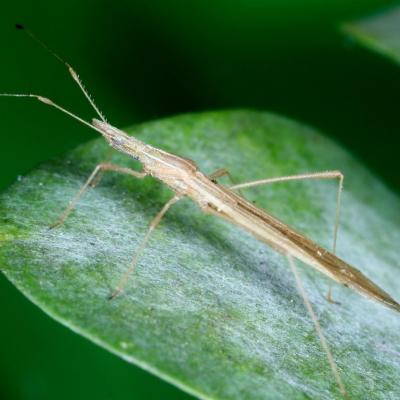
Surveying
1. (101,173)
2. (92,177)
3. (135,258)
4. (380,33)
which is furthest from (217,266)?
(380,33)

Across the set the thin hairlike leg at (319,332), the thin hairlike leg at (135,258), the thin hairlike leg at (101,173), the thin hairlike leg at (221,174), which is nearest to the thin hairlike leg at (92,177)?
the thin hairlike leg at (101,173)

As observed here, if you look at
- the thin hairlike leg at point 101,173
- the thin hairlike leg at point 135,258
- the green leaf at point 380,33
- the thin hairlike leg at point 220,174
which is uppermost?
the green leaf at point 380,33

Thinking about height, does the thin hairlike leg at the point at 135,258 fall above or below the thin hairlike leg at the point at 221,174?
below

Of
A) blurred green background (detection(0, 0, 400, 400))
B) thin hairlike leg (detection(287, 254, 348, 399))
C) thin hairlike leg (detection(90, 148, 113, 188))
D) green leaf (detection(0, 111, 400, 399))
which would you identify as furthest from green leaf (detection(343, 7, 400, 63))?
thin hairlike leg (detection(90, 148, 113, 188))

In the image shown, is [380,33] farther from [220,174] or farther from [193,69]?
[193,69]

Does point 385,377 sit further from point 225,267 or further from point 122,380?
point 122,380

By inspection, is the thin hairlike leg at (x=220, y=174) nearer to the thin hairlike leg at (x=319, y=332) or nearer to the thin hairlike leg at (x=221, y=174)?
the thin hairlike leg at (x=221, y=174)
